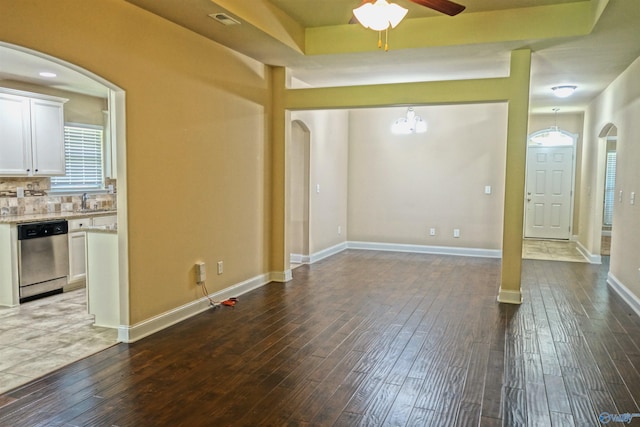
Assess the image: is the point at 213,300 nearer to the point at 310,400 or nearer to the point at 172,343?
the point at 172,343

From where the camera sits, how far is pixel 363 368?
3.29 meters

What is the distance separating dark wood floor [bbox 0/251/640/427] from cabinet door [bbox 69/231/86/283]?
6.78 feet

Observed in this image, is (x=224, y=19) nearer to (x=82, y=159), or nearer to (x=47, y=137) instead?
(x=47, y=137)

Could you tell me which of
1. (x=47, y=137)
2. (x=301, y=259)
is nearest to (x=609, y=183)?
(x=301, y=259)

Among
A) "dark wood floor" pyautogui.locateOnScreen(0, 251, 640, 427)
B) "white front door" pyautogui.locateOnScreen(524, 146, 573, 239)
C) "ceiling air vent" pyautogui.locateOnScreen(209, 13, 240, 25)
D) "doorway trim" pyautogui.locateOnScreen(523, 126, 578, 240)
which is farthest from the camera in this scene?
"white front door" pyautogui.locateOnScreen(524, 146, 573, 239)

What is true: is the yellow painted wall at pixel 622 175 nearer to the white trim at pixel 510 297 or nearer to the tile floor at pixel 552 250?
the tile floor at pixel 552 250

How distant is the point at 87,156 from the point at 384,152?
4.79 meters

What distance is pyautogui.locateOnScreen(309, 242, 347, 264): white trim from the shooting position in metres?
7.35

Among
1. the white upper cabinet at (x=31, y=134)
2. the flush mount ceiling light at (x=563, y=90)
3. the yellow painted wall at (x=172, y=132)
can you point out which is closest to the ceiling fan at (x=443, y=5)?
the yellow painted wall at (x=172, y=132)

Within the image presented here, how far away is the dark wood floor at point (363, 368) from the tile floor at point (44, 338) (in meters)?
0.17

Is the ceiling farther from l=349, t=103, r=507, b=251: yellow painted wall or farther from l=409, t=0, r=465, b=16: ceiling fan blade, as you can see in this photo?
l=349, t=103, r=507, b=251: yellow painted wall

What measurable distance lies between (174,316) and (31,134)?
310cm

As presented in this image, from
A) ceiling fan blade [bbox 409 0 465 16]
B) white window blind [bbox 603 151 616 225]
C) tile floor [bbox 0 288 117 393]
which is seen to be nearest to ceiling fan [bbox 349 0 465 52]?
ceiling fan blade [bbox 409 0 465 16]

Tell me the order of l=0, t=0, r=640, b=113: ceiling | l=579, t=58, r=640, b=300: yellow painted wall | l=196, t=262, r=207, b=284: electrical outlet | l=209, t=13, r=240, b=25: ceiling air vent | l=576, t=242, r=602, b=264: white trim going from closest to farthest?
l=209, t=13, r=240, b=25: ceiling air vent → l=0, t=0, r=640, b=113: ceiling → l=196, t=262, r=207, b=284: electrical outlet → l=579, t=58, r=640, b=300: yellow painted wall → l=576, t=242, r=602, b=264: white trim
